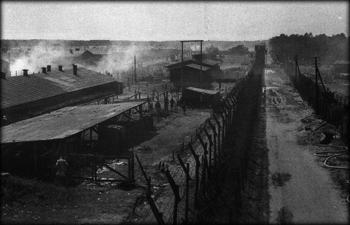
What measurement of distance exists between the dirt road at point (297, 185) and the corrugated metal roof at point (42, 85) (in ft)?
61.6

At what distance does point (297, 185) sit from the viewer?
15.2 metres

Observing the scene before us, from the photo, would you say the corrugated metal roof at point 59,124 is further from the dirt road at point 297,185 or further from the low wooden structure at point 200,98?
the low wooden structure at point 200,98

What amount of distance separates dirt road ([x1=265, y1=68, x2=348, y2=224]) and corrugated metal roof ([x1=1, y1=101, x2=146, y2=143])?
9781 mm

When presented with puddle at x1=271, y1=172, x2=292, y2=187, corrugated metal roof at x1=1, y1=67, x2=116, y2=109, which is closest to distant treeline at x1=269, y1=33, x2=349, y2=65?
corrugated metal roof at x1=1, y1=67, x2=116, y2=109

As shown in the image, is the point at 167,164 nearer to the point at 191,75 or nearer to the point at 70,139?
the point at 70,139

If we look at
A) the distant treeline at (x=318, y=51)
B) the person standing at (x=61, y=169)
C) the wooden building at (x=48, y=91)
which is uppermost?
the distant treeline at (x=318, y=51)

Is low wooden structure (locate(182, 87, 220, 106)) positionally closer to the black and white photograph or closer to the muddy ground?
the black and white photograph

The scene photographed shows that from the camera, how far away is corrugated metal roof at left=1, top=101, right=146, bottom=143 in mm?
17352

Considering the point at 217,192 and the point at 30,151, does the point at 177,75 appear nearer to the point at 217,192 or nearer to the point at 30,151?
the point at 30,151

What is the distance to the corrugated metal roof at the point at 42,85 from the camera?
91.2 feet

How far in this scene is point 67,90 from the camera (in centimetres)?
3359

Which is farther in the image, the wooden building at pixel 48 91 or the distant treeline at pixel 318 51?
the distant treeline at pixel 318 51

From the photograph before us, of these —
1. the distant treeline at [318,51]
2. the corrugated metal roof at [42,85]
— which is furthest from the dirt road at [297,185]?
the distant treeline at [318,51]

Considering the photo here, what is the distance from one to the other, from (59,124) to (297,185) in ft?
42.2
